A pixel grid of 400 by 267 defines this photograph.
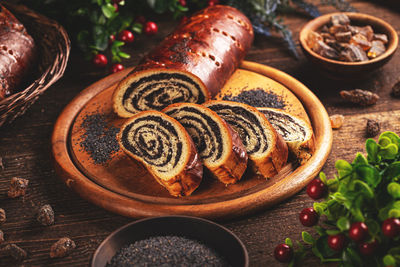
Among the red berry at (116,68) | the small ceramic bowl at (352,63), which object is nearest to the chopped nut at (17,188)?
the red berry at (116,68)

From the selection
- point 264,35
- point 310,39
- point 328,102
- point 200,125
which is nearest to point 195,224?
point 200,125

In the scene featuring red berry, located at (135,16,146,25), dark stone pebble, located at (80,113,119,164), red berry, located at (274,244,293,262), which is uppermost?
red berry, located at (135,16,146,25)

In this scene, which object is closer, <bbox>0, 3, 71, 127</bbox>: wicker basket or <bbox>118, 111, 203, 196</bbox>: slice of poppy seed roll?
<bbox>118, 111, 203, 196</bbox>: slice of poppy seed roll

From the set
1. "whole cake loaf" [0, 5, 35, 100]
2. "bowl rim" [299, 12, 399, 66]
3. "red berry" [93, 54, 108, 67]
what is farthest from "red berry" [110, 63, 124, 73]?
"bowl rim" [299, 12, 399, 66]

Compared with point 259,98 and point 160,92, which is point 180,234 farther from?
point 259,98

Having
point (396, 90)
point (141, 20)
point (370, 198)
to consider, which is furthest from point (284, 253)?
point (141, 20)

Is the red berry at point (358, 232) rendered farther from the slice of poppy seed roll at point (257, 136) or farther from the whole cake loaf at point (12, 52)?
the whole cake loaf at point (12, 52)

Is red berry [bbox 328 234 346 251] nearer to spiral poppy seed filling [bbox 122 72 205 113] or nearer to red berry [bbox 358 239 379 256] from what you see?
red berry [bbox 358 239 379 256]
